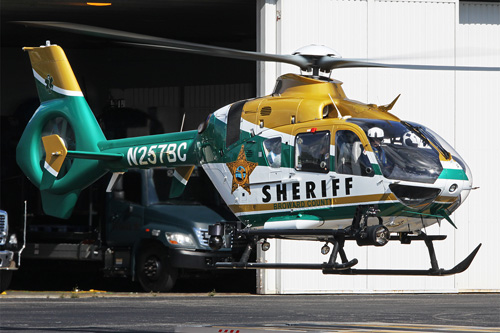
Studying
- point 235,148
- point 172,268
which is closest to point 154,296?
point 172,268

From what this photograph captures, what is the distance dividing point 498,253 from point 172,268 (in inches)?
292

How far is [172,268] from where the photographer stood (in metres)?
19.8

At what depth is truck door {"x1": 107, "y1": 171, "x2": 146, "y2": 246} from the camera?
2023 centimetres

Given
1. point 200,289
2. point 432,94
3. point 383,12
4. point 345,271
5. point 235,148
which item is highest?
point 383,12

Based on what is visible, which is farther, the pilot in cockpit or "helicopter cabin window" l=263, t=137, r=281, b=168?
"helicopter cabin window" l=263, t=137, r=281, b=168

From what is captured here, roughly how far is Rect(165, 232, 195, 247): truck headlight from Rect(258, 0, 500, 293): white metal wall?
188 centimetres

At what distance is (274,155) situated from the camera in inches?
468

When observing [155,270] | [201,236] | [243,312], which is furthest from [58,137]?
[155,270]

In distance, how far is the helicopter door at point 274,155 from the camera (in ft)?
38.8

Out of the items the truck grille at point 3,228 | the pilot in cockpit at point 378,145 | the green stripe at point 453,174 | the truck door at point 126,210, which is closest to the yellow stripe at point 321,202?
the pilot in cockpit at point 378,145

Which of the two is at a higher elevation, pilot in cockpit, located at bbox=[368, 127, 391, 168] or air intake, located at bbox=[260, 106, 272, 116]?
air intake, located at bbox=[260, 106, 272, 116]

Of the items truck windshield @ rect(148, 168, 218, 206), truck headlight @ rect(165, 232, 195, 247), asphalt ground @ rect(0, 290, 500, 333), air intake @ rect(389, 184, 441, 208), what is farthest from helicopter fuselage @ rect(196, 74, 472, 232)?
truck windshield @ rect(148, 168, 218, 206)

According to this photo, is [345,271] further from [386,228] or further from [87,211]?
[87,211]

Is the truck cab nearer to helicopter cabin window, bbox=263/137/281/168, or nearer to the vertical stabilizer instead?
the vertical stabilizer
